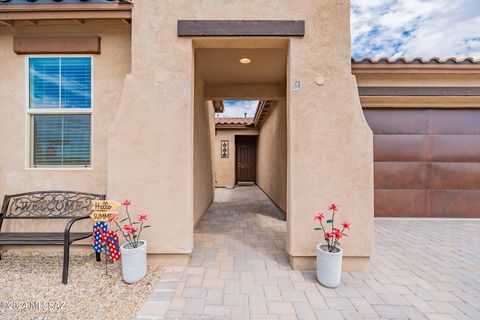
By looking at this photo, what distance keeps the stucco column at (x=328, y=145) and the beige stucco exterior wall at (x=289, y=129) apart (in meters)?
0.01

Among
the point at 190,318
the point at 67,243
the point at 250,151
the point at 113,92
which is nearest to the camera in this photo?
the point at 190,318

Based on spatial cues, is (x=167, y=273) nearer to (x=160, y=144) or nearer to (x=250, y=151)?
(x=160, y=144)

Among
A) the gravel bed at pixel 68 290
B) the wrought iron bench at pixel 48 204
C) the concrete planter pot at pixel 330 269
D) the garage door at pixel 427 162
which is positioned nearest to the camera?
the gravel bed at pixel 68 290

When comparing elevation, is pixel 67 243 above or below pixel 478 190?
below

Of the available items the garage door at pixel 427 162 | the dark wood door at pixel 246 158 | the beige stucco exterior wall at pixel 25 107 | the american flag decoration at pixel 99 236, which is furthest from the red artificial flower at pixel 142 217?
the dark wood door at pixel 246 158

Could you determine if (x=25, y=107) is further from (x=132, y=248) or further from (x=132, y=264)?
(x=132, y=264)

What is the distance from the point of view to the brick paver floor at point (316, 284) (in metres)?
2.03

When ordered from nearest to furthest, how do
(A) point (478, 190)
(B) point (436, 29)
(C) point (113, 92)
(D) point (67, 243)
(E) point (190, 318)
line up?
1. (E) point (190, 318)
2. (D) point (67, 243)
3. (C) point (113, 92)
4. (A) point (478, 190)
5. (B) point (436, 29)

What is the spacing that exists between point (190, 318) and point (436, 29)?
468 inches

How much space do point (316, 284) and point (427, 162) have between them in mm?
4463

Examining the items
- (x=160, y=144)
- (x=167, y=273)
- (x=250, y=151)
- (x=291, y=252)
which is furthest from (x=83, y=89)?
(x=250, y=151)

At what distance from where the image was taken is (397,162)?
4.95 meters

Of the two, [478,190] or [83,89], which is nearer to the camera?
[83,89]

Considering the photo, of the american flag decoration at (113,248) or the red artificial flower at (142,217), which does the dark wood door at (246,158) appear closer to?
the red artificial flower at (142,217)
